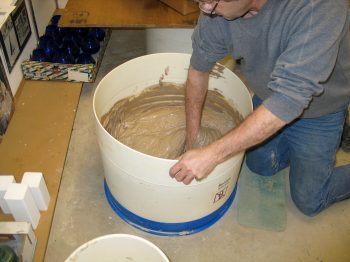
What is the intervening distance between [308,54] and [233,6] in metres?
0.23

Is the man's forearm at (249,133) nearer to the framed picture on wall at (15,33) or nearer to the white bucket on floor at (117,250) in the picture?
the white bucket on floor at (117,250)

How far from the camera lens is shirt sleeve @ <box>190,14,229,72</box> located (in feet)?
3.82

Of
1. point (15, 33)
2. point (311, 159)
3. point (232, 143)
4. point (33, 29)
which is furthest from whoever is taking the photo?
point (33, 29)

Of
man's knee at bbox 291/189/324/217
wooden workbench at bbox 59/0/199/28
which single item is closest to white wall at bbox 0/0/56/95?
wooden workbench at bbox 59/0/199/28

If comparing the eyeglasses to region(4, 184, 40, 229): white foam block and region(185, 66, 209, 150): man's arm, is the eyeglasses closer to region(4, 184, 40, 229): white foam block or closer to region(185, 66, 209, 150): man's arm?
region(185, 66, 209, 150): man's arm

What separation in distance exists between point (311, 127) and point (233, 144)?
1.51ft

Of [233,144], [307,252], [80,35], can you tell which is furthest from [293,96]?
[80,35]

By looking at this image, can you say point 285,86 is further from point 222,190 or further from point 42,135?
point 42,135

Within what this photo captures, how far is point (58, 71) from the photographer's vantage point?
189cm

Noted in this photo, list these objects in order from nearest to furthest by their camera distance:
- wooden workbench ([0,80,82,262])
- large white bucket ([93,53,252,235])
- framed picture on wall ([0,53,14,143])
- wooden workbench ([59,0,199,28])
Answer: large white bucket ([93,53,252,235])
wooden workbench ([0,80,82,262])
framed picture on wall ([0,53,14,143])
wooden workbench ([59,0,199,28])

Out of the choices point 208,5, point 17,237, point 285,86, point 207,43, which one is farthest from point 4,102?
point 285,86

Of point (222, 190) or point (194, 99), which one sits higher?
point (194, 99)

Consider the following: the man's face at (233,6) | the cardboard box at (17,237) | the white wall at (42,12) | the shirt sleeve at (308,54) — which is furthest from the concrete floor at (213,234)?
the white wall at (42,12)

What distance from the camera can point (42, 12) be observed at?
7.08ft
